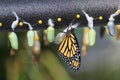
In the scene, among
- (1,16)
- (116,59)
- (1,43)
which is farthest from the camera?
(116,59)

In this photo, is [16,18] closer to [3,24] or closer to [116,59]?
[3,24]

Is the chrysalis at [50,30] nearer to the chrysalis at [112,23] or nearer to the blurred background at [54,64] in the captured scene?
the chrysalis at [112,23]

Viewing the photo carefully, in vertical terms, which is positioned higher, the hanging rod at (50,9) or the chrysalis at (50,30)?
the hanging rod at (50,9)

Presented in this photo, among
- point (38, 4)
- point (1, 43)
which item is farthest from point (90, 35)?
point (1, 43)

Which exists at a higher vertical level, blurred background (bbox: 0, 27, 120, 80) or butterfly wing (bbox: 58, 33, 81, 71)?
butterfly wing (bbox: 58, 33, 81, 71)

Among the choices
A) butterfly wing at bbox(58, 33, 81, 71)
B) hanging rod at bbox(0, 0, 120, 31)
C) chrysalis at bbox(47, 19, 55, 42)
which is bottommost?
butterfly wing at bbox(58, 33, 81, 71)

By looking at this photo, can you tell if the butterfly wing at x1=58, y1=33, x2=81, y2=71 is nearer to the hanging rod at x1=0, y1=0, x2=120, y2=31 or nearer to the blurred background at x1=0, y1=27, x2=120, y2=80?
the hanging rod at x1=0, y1=0, x2=120, y2=31

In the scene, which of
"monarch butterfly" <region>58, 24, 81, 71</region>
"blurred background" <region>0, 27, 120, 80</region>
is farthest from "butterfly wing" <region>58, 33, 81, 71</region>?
"blurred background" <region>0, 27, 120, 80</region>

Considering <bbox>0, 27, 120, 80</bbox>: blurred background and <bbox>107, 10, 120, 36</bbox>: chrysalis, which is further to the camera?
<bbox>0, 27, 120, 80</bbox>: blurred background

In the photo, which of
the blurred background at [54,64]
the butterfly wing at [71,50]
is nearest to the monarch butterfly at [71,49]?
the butterfly wing at [71,50]
